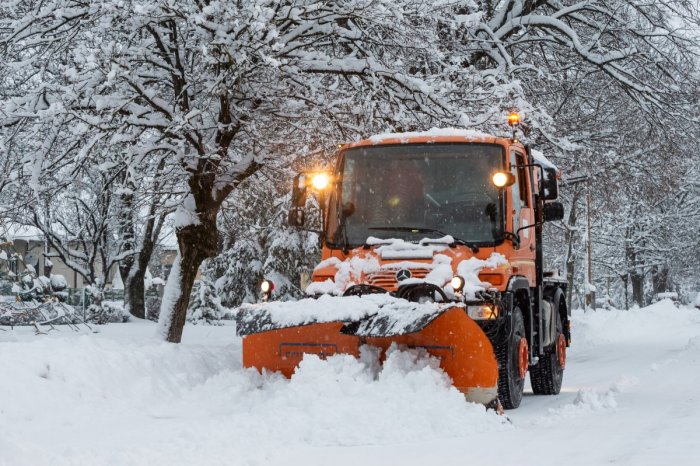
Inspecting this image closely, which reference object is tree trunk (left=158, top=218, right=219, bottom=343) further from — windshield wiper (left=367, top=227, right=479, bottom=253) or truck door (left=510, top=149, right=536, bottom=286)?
truck door (left=510, top=149, right=536, bottom=286)

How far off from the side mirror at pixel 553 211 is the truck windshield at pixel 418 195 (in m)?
0.82

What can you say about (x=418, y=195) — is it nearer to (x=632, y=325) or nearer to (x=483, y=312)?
(x=483, y=312)

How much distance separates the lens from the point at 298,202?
361 inches

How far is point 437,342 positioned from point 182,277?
7.13 metres

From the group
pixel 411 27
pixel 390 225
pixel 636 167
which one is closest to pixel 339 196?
pixel 390 225

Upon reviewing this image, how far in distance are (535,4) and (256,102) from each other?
7.84m

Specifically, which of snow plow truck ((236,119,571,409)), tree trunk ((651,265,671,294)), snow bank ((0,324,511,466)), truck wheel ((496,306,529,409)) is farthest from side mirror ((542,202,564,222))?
tree trunk ((651,265,671,294))

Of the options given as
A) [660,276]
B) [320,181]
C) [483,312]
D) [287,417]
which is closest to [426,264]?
[483,312]

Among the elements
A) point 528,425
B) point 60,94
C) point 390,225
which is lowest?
point 528,425

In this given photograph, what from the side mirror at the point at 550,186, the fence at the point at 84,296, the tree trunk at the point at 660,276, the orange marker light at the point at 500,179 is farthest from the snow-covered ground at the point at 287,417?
the tree trunk at the point at 660,276

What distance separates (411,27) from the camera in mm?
11805

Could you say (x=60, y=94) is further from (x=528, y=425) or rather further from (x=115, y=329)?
(x=115, y=329)

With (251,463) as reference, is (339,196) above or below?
above

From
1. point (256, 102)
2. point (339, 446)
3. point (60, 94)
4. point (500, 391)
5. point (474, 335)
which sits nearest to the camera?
point (339, 446)
